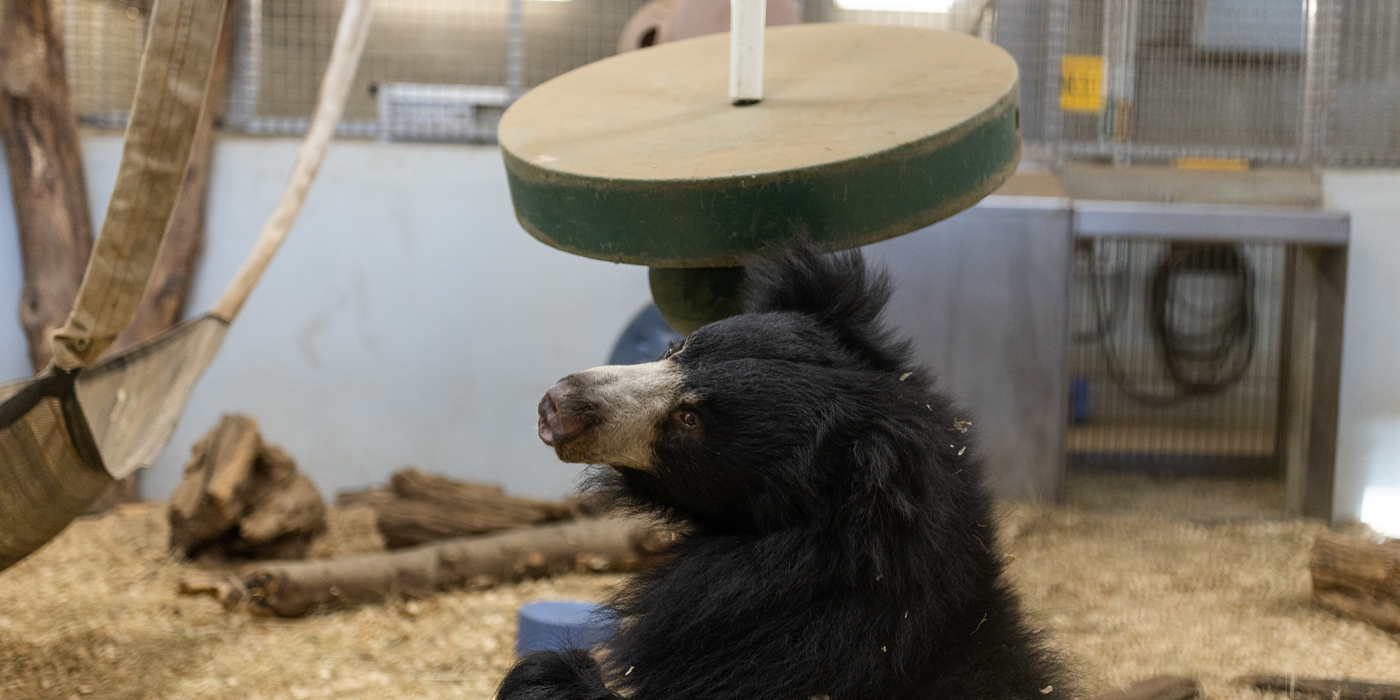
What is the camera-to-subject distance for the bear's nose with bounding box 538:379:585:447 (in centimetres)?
134

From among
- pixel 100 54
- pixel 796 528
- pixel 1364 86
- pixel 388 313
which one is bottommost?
pixel 388 313

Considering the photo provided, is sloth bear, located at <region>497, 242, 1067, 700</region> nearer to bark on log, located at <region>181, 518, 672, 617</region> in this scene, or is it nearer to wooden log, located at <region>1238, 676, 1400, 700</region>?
wooden log, located at <region>1238, 676, 1400, 700</region>

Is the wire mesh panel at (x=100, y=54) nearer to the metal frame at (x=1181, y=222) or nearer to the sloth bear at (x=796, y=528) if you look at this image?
the sloth bear at (x=796, y=528)

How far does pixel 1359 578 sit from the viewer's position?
9.20 ft

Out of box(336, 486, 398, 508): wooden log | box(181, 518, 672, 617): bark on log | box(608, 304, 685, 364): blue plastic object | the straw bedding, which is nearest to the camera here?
the straw bedding

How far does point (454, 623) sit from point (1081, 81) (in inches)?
147

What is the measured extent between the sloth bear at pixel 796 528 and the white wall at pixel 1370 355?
378 cm

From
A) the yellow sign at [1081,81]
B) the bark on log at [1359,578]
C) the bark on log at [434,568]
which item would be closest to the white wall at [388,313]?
the bark on log at [434,568]

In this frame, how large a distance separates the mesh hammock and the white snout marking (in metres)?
1.11

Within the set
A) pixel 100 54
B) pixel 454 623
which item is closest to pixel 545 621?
pixel 454 623

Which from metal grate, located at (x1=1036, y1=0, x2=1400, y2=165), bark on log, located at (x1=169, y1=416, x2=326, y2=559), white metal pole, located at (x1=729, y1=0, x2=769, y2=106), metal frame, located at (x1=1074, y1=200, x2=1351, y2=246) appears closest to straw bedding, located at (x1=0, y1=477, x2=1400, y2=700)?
bark on log, located at (x1=169, y1=416, x2=326, y2=559)

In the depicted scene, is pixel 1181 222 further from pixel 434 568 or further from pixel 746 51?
pixel 434 568

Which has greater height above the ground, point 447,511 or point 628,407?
point 628,407

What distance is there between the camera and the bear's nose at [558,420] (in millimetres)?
1338
